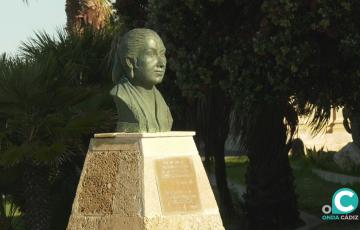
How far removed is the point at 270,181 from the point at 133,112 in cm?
619

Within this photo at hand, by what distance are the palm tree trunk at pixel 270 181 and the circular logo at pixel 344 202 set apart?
1118 millimetres

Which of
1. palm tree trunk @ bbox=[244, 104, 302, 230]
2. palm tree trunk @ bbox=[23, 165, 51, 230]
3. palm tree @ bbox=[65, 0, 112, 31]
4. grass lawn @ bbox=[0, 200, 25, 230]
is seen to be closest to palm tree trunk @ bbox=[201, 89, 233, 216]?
palm tree trunk @ bbox=[244, 104, 302, 230]

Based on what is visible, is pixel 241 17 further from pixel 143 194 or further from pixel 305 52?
pixel 143 194

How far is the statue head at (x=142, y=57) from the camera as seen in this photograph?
24.7 feet

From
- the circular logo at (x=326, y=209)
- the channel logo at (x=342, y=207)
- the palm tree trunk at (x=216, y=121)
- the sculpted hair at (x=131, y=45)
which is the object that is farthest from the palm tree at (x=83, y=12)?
the sculpted hair at (x=131, y=45)

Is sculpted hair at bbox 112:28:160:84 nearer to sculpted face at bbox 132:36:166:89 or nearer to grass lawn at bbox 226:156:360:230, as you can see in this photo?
sculpted face at bbox 132:36:166:89

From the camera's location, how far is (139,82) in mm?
7602

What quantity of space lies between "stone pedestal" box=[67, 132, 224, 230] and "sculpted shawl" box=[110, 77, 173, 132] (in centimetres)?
16

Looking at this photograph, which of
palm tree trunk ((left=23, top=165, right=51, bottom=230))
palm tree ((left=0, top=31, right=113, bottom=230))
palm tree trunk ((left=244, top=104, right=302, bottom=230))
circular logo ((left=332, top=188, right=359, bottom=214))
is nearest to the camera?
palm tree ((left=0, top=31, right=113, bottom=230))

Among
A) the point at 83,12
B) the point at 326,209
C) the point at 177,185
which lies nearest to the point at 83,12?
the point at 83,12

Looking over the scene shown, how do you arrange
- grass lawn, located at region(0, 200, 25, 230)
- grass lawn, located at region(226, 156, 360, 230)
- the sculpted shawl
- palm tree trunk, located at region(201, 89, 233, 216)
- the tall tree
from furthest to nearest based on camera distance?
1. grass lawn, located at region(226, 156, 360, 230)
2. palm tree trunk, located at region(201, 89, 233, 216)
3. grass lawn, located at region(0, 200, 25, 230)
4. the tall tree
5. the sculpted shawl

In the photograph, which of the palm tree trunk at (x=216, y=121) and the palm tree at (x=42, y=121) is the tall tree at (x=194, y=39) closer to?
the palm tree trunk at (x=216, y=121)

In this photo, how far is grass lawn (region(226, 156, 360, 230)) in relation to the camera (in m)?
15.3

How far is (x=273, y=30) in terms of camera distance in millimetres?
10344
